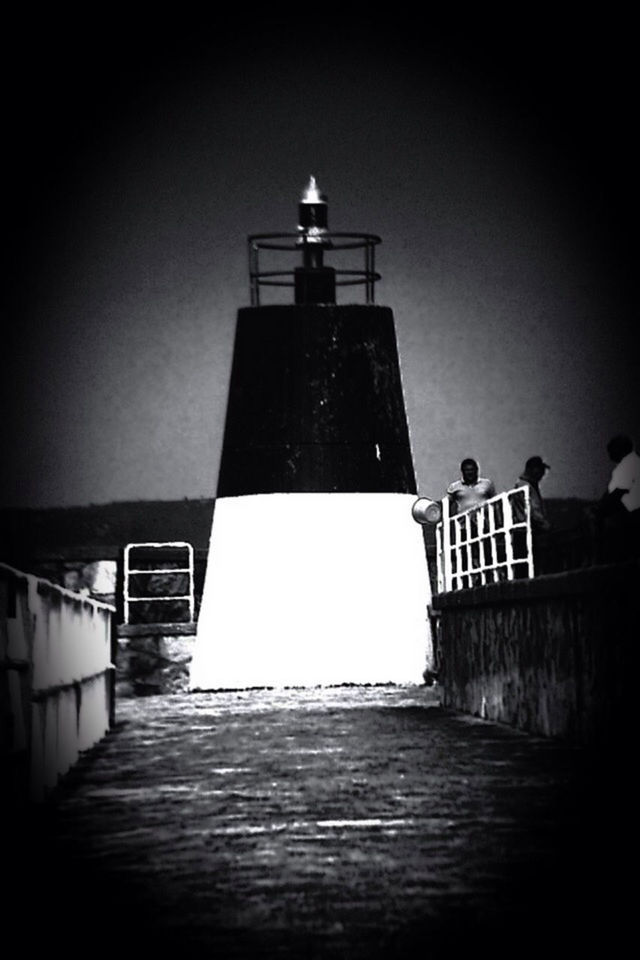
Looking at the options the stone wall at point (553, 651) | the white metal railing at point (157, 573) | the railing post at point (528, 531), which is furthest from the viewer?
the white metal railing at point (157, 573)

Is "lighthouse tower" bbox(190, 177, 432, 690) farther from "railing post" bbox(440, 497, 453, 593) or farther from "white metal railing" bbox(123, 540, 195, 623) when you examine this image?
"railing post" bbox(440, 497, 453, 593)

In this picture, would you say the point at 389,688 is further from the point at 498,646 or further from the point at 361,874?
the point at 361,874

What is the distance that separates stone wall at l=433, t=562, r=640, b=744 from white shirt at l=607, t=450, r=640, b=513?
790 mm

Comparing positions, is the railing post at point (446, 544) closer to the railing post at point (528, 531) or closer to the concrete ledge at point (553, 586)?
the concrete ledge at point (553, 586)

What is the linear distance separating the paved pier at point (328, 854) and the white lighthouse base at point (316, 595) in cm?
1038

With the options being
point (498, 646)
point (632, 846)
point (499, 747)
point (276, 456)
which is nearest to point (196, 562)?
point (276, 456)

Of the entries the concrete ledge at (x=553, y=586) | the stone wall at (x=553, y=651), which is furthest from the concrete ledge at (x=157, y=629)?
the concrete ledge at (x=553, y=586)

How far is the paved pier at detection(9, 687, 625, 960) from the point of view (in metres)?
4.86

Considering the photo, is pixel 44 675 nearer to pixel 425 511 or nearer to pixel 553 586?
pixel 553 586

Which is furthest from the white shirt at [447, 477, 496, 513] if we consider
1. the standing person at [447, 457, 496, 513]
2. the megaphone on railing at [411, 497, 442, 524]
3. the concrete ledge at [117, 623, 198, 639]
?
the concrete ledge at [117, 623, 198, 639]

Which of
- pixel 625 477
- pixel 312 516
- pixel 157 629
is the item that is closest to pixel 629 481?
pixel 625 477

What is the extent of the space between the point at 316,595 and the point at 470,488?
18.9 feet

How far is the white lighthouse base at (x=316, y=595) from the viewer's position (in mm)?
22594

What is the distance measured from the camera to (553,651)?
12047 mm
